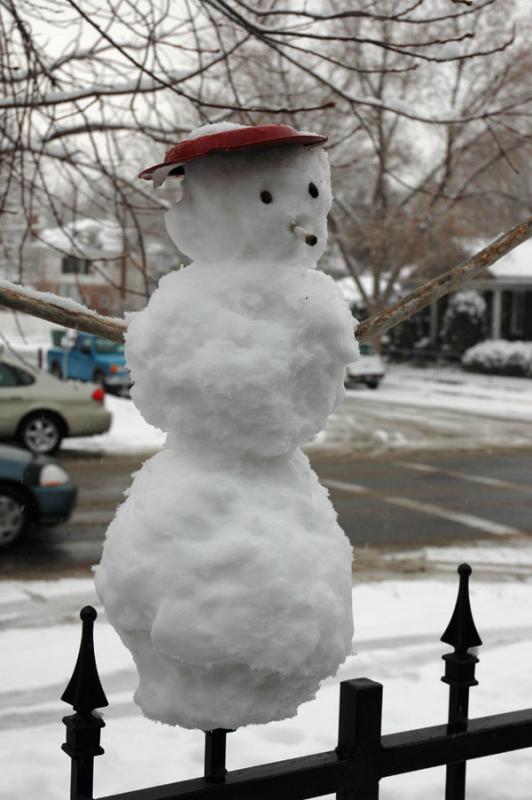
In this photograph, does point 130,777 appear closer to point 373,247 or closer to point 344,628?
point 344,628

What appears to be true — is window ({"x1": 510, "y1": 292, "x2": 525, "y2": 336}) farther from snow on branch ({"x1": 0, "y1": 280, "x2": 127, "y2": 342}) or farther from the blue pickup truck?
snow on branch ({"x1": 0, "y1": 280, "x2": 127, "y2": 342})

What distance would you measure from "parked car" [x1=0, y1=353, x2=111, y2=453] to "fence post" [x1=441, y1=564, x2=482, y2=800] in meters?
10.8

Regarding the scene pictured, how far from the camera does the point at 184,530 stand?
5.65 feet

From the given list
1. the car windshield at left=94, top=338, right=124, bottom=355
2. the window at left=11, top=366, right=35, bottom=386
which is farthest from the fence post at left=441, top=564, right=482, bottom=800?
the car windshield at left=94, top=338, right=124, bottom=355

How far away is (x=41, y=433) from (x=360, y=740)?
1165 centimetres

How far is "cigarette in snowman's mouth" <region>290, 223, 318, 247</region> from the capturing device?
177 cm

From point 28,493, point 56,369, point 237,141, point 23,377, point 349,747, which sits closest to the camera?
point 237,141

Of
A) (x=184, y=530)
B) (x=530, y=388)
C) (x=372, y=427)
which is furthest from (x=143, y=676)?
(x=530, y=388)

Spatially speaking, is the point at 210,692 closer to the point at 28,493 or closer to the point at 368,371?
the point at 28,493

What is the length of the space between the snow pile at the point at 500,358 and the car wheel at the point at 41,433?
709 inches

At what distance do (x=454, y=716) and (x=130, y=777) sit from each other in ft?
6.64

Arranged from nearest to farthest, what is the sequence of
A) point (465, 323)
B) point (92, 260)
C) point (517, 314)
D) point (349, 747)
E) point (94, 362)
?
point (349, 747) → point (92, 260) → point (94, 362) → point (465, 323) → point (517, 314)

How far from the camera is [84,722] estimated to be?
1.85 meters

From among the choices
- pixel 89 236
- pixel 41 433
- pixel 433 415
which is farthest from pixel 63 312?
→ pixel 433 415
